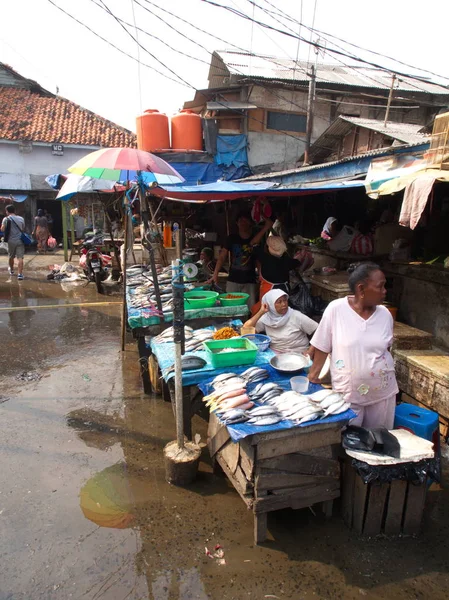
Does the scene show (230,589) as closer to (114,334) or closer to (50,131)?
(114,334)

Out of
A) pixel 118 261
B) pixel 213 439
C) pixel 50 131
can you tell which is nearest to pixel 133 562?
pixel 213 439

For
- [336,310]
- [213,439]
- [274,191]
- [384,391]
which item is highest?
[274,191]

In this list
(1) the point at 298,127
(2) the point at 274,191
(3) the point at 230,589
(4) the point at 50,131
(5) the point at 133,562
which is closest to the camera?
(3) the point at 230,589

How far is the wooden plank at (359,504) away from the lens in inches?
111

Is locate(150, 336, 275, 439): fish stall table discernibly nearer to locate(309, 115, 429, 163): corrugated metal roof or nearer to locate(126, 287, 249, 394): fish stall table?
locate(126, 287, 249, 394): fish stall table

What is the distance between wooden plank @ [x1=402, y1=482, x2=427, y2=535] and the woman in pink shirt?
1.62 ft

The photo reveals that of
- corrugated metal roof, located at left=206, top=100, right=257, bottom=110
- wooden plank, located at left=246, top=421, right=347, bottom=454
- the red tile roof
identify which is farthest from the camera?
the red tile roof

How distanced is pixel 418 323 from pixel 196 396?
13.6 ft

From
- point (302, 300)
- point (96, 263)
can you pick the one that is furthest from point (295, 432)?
point (96, 263)

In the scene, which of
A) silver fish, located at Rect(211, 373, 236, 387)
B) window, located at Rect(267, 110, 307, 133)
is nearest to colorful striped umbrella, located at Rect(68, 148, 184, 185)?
silver fish, located at Rect(211, 373, 236, 387)

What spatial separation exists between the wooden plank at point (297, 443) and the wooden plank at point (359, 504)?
337mm

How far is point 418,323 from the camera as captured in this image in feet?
20.4

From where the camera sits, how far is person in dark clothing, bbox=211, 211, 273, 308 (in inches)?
262

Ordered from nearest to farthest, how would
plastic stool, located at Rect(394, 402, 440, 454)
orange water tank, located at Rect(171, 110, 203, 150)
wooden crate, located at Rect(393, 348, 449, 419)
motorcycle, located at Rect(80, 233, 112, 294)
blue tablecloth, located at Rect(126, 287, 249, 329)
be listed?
plastic stool, located at Rect(394, 402, 440, 454)
wooden crate, located at Rect(393, 348, 449, 419)
blue tablecloth, located at Rect(126, 287, 249, 329)
motorcycle, located at Rect(80, 233, 112, 294)
orange water tank, located at Rect(171, 110, 203, 150)
